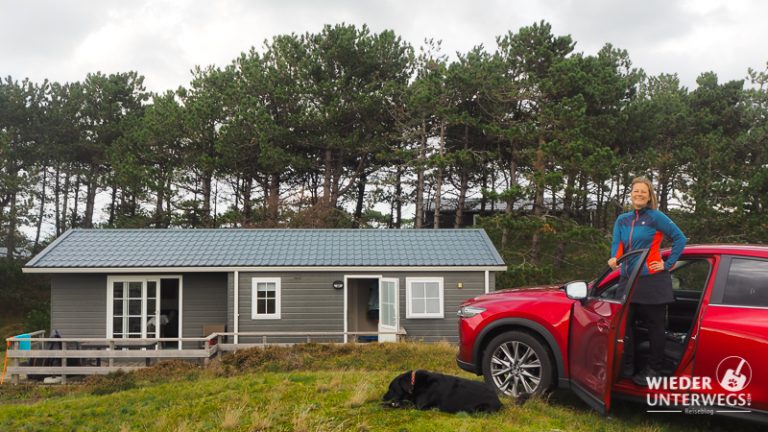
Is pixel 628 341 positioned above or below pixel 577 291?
below

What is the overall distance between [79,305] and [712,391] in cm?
1394

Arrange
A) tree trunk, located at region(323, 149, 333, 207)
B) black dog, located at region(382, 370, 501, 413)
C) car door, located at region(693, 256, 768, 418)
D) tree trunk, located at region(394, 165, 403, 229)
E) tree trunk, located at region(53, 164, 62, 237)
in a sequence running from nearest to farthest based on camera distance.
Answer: car door, located at region(693, 256, 768, 418) → black dog, located at region(382, 370, 501, 413) → tree trunk, located at region(323, 149, 333, 207) → tree trunk, located at region(394, 165, 403, 229) → tree trunk, located at region(53, 164, 62, 237)

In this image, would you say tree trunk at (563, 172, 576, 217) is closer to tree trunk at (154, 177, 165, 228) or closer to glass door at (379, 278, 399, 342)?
glass door at (379, 278, 399, 342)

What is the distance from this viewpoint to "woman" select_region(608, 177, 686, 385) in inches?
187

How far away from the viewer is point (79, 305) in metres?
14.1

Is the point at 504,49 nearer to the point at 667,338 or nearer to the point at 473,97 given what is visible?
the point at 473,97

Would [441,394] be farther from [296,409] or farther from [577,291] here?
[577,291]

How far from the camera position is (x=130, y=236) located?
1565cm

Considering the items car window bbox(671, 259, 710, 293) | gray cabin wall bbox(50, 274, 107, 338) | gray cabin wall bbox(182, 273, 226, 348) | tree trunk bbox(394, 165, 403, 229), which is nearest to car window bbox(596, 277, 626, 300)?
car window bbox(671, 259, 710, 293)

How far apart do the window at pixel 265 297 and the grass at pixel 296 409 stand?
144 inches

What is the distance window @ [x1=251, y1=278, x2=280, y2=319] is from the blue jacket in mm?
10204

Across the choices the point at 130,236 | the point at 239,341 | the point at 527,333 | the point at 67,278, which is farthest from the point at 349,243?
the point at 527,333

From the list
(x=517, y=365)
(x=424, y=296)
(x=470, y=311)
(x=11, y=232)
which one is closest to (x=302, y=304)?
(x=424, y=296)

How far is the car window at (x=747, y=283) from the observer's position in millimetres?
4438
